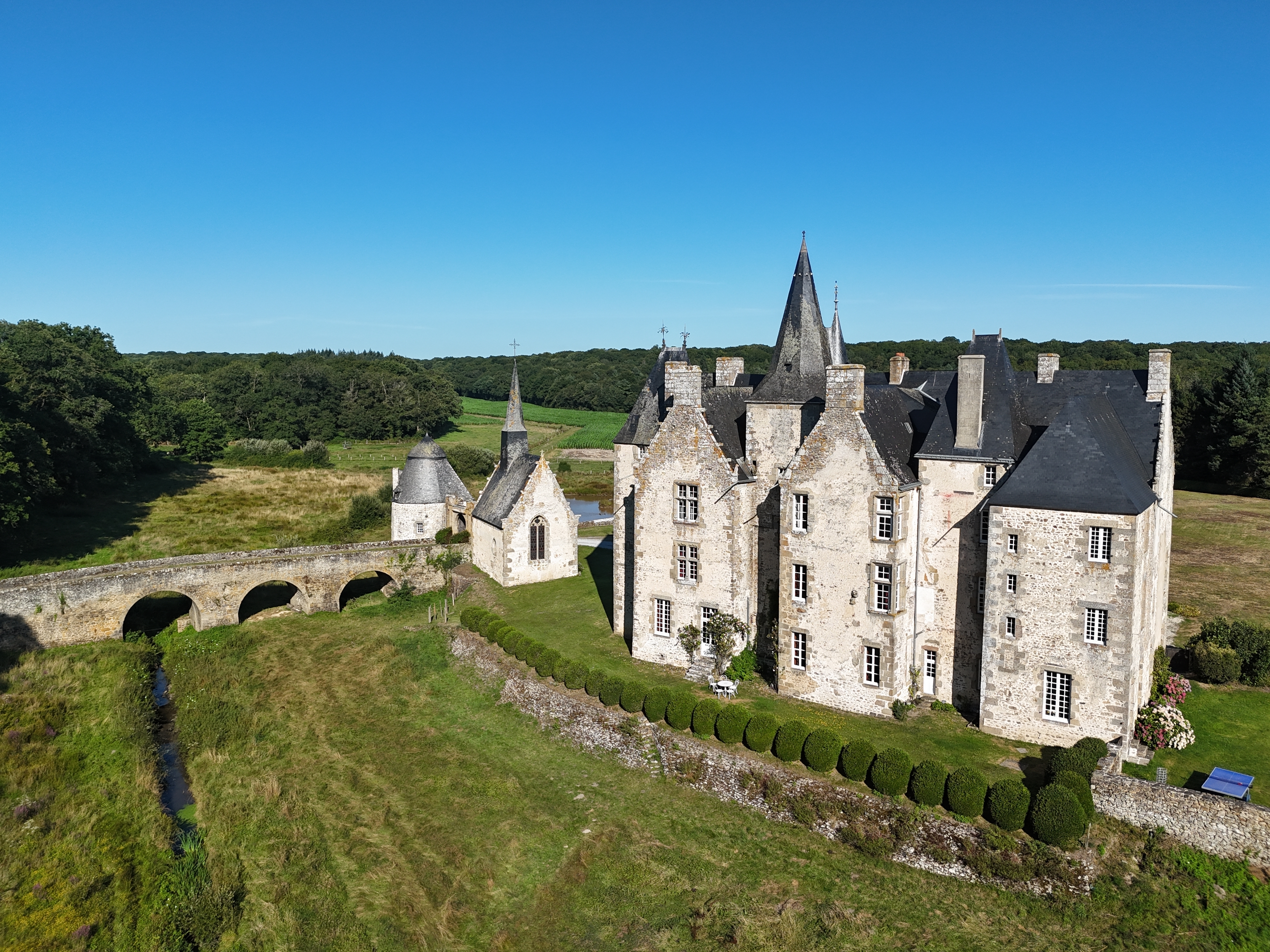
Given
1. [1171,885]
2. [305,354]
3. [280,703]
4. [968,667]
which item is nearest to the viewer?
[1171,885]

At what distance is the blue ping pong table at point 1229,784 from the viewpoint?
65.6ft

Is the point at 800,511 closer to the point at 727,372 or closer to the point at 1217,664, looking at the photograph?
the point at 727,372

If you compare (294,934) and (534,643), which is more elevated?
(534,643)

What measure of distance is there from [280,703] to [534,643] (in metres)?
9.59

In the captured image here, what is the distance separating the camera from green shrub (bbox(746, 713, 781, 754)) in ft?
78.5

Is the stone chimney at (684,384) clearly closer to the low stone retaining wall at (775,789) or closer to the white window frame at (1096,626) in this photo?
the low stone retaining wall at (775,789)

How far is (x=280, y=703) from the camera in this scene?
31.0m

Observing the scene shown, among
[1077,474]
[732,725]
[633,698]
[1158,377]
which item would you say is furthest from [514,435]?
[1158,377]

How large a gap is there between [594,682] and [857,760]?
9.38 metres

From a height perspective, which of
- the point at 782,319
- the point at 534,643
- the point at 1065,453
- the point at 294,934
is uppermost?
the point at 782,319

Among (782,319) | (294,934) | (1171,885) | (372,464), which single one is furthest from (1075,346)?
(294,934)

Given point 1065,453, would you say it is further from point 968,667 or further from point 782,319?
point 782,319

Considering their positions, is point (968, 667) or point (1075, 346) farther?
point (1075, 346)

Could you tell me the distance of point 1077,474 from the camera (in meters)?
22.8
